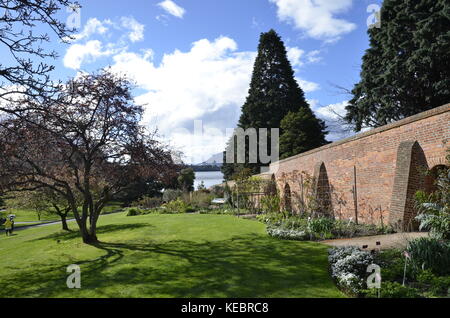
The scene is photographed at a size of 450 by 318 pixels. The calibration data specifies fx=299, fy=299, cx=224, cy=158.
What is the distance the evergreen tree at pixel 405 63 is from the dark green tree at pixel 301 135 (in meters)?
5.05

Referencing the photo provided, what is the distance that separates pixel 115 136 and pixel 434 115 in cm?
895

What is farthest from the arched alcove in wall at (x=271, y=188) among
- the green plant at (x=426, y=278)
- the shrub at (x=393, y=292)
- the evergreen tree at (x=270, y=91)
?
the shrub at (x=393, y=292)

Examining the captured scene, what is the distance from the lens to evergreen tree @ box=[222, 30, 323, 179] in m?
32.2

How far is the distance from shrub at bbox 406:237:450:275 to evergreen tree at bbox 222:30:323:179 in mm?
25987

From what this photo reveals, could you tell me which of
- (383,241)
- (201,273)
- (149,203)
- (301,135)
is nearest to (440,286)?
(383,241)

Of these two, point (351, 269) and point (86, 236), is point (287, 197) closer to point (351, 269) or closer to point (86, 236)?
point (86, 236)

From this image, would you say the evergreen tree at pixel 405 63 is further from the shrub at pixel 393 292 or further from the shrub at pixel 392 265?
the shrub at pixel 393 292

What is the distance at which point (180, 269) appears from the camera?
20.6ft

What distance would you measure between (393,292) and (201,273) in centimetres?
334

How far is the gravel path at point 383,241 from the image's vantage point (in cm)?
677

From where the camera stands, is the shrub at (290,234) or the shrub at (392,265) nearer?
the shrub at (392,265)

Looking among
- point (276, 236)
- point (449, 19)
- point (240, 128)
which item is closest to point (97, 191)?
point (276, 236)
